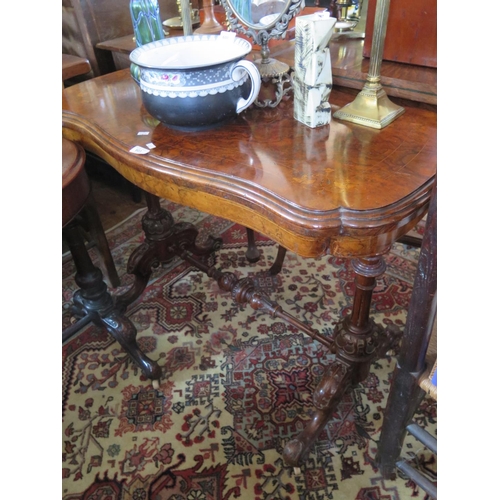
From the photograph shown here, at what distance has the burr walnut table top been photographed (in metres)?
0.62

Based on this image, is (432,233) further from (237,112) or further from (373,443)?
(373,443)

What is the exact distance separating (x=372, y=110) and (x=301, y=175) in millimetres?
248

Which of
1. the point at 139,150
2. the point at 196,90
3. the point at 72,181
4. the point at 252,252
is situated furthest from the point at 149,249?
the point at 196,90

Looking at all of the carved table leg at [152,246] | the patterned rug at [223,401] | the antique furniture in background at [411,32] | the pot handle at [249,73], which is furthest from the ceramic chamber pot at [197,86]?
the patterned rug at [223,401]

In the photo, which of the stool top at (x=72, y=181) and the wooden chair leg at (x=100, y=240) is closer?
the stool top at (x=72, y=181)

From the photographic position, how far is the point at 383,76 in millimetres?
900

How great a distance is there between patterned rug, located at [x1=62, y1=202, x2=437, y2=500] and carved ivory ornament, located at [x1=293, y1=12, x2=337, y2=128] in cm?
78

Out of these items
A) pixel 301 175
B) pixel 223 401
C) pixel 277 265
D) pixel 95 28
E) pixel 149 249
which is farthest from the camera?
pixel 95 28

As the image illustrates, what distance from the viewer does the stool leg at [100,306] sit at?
4.02 ft

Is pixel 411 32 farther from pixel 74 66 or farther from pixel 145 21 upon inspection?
pixel 74 66

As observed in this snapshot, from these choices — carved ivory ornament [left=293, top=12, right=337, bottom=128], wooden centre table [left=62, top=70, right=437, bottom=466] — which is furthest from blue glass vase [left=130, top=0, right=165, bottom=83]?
carved ivory ornament [left=293, top=12, right=337, bottom=128]

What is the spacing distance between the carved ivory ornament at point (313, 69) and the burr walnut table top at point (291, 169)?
0.03m

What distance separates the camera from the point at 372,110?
81 centimetres

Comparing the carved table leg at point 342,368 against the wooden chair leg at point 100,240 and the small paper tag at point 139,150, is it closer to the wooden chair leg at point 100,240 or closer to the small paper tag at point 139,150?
the small paper tag at point 139,150
